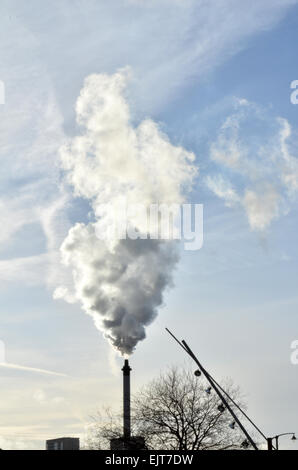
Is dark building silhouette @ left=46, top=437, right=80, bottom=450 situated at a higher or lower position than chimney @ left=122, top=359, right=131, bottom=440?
higher

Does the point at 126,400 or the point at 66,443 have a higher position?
the point at 66,443

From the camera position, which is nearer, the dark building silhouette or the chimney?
the chimney

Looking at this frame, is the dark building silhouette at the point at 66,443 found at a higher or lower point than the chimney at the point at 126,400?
higher

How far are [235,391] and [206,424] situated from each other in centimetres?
594

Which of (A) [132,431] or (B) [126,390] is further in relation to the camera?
(B) [126,390]

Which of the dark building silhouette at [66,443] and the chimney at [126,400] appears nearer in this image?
the chimney at [126,400]

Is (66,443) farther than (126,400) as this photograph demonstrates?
Yes
